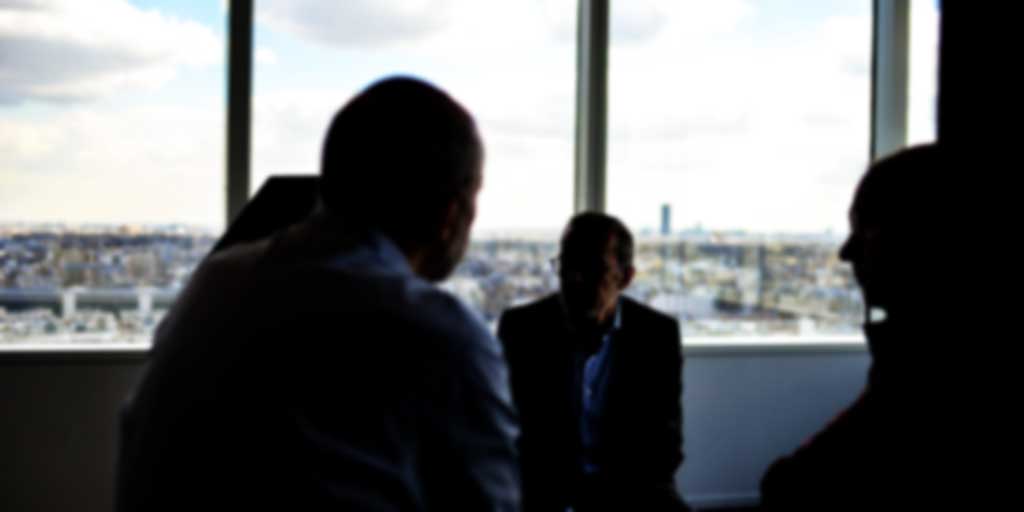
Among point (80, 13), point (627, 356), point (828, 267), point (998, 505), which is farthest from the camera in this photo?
point (828, 267)

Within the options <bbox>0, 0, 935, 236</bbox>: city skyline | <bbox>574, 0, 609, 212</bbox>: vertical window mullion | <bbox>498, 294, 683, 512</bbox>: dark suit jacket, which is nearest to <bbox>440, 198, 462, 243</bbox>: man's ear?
<bbox>498, 294, 683, 512</bbox>: dark suit jacket

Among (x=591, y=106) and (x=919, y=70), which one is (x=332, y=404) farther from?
(x=919, y=70)

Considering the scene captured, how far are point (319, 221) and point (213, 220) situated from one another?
2.51 m

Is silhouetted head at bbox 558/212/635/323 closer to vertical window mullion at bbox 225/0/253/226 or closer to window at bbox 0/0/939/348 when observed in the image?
window at bbox 0/0/939/348

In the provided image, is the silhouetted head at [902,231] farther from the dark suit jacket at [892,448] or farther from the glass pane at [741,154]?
the glass pane at [741,154]

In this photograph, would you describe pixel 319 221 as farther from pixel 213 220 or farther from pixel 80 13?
pixel 80 13

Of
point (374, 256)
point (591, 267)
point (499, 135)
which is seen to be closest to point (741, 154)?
point (499, 135)

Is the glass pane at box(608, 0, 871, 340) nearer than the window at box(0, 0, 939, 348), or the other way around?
the window at box(0, 0, 939, 348)

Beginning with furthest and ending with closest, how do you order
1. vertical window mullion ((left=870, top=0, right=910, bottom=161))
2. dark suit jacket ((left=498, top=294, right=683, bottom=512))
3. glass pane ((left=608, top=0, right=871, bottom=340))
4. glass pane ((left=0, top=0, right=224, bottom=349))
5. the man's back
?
vertical window mullion ((left=870, top=0, right=910, bottom=161)) → glass pane ((left=608, top=0, right=871, bottom=340)) → glass pane ((left=0, top=0, right=224, bottom=349)) → dark suit jacket ((left=498, top=294, right=683, bottom=512)) → the man's back

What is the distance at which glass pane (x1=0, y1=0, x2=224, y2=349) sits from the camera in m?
2.98

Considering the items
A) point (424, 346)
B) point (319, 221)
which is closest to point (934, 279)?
point (424, 346)

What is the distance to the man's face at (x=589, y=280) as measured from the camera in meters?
2.14

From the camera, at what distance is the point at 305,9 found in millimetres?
3131

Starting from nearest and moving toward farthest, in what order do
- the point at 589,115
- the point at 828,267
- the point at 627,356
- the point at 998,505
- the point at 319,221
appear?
1. the point at 998,505
2. the point at 319,221
3. the point at 627,356
4. the point at 589,115
5. the point at 828,267
